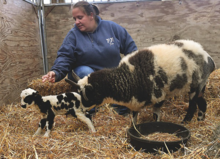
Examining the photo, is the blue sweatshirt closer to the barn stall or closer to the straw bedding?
the barn stall

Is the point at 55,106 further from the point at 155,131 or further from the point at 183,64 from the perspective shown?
the point at 183,64

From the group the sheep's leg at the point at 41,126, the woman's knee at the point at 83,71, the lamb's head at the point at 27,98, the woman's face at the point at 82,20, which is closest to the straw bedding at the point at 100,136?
the sheep's leg at the point at 41,126

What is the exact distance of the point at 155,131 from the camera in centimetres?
295

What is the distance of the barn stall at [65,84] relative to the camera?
8.36 feet

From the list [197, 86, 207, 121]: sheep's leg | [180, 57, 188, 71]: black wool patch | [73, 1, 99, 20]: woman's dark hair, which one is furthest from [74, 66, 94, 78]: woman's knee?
[197, 86, 207, 121]: sheep's leg

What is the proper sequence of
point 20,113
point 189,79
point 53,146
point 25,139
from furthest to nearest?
point 20,113
point 189,79
point 25,139
point 53,146

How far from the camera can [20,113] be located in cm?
414

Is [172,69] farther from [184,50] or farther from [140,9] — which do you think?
[140,9]

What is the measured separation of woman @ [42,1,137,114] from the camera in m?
3.95

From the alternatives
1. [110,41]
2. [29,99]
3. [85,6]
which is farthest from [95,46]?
[29,99]

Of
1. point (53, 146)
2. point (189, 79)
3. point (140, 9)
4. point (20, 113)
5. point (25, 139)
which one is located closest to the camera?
point (53, 146)

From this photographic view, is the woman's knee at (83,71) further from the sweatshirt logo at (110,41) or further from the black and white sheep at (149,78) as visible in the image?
the black and white sheep at (149,78)

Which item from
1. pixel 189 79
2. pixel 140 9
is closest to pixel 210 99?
pixel 189 79

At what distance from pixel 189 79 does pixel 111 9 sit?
312 centimetres
